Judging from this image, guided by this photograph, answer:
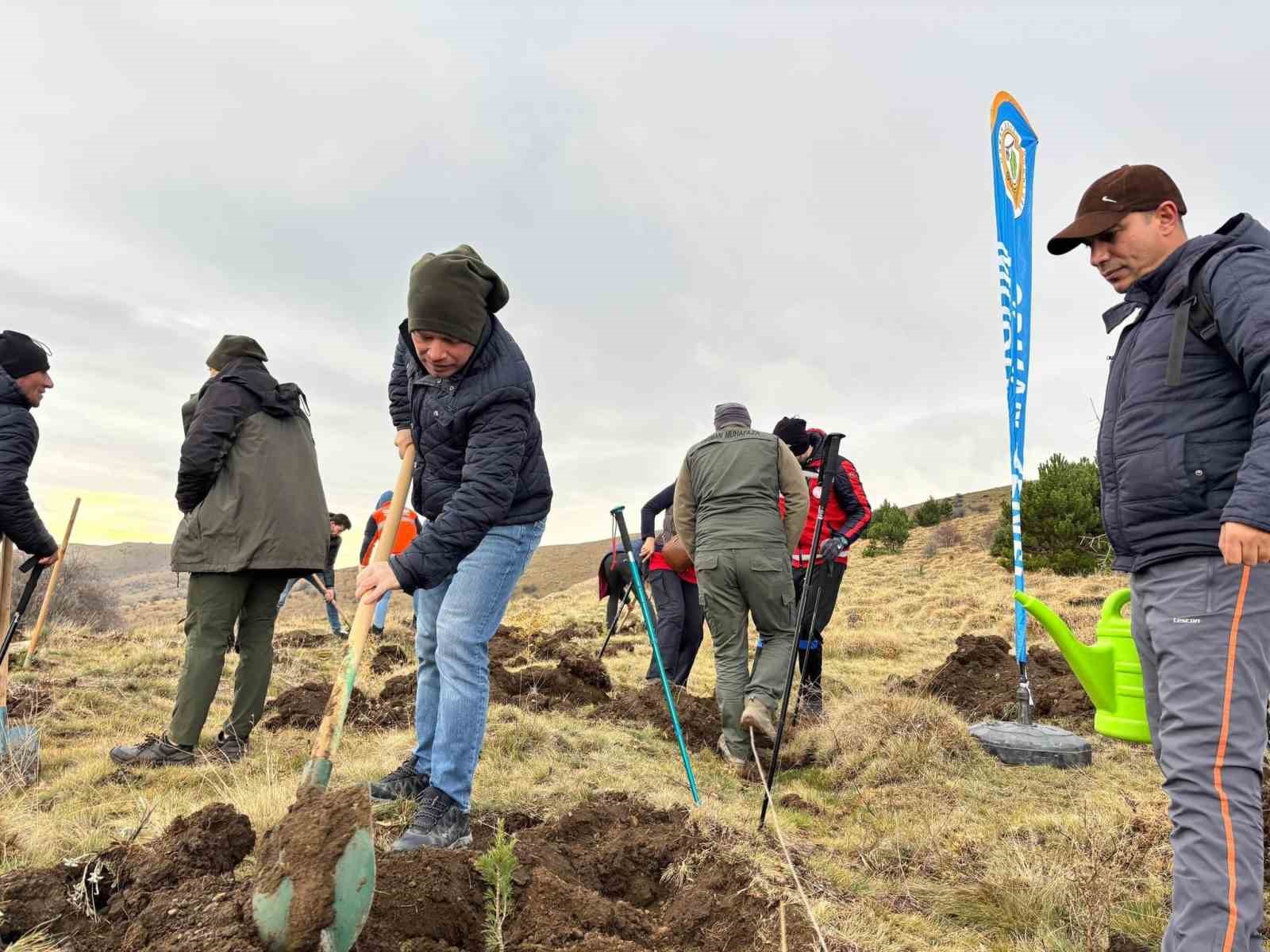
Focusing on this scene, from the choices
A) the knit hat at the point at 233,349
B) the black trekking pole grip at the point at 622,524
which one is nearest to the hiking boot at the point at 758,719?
the black trekking pole grip at the point at 622,524

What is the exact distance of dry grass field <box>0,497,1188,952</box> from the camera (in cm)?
271

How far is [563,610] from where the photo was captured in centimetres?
1541

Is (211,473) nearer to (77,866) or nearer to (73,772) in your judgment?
(73,772)

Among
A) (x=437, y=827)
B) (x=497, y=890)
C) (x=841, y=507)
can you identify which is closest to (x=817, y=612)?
(x=841, y=507)

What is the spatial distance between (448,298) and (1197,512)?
2390 mm

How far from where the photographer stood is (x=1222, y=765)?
6.68 ft

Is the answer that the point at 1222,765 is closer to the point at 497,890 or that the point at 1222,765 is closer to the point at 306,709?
the point at 497,890

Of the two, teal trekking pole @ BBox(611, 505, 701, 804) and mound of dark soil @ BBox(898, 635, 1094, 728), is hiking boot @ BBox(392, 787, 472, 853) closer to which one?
teal trekking pole @ BBox(611, 505, 701, 804)

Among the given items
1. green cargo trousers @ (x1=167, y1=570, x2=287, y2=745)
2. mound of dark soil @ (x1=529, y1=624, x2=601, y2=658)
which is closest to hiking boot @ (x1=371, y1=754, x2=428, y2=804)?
green cargo trousers @ (x1=167, y1=570, x2=287, y2=745)

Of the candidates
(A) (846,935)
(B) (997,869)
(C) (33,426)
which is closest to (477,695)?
(A) (846,935)

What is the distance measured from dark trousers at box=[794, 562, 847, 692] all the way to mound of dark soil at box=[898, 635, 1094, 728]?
3.60 ft

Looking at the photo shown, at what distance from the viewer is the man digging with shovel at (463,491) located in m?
2.84

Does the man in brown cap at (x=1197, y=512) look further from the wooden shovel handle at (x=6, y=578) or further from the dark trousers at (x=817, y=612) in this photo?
the wooden shovel handle at (x=6, y=578)

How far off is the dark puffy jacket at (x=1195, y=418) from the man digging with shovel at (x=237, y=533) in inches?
147
